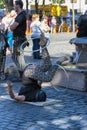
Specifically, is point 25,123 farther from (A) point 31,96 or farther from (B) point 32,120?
(A) point 31,96

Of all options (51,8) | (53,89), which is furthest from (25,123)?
(51,8)

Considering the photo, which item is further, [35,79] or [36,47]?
[36,47]

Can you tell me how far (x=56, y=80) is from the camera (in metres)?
10.8

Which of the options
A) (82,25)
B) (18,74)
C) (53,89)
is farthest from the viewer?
(82,25)

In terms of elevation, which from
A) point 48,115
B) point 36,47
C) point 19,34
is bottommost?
point 36,47

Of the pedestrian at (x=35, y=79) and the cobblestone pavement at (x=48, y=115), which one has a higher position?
the pedestrian at (x=35, y=79)

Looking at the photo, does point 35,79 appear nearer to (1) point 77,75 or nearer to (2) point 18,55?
(1) point 77,75

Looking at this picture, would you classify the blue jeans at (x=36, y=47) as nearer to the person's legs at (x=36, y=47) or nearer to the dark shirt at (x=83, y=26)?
the person's legs at (x=36, y=47)

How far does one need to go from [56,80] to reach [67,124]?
11.9 ft

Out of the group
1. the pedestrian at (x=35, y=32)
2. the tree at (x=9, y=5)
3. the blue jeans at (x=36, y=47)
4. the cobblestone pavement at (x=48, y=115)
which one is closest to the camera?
the cobblestone pavement at (x=48, y=115)

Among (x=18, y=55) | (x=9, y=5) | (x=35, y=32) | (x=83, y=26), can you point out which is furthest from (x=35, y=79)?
(x=9, y=5)

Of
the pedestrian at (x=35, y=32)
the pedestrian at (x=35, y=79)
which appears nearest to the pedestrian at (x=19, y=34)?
the pedestrian at (x=35, y=79)

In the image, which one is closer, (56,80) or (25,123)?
(25,123)

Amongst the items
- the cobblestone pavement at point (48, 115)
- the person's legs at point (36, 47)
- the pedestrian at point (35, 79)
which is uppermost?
the pedestrian at point (35, 79)
